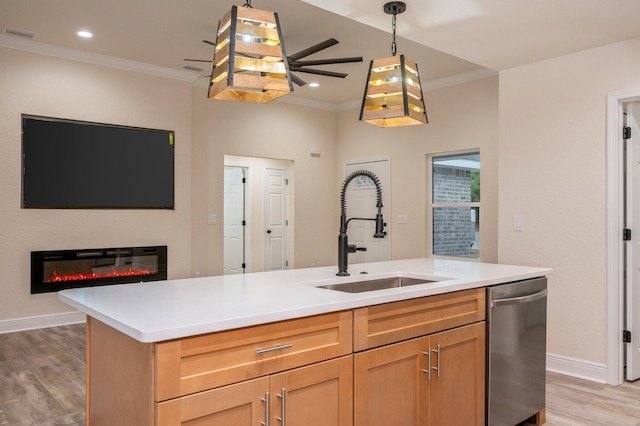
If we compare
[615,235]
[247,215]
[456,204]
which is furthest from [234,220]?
[615,235]

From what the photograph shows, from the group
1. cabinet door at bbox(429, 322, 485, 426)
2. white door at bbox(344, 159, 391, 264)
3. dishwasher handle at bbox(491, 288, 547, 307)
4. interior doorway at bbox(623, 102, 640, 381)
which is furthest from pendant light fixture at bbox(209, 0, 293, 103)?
white door at bbox(344, 159, 391, 264)

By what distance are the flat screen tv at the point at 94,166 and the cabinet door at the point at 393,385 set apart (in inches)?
167

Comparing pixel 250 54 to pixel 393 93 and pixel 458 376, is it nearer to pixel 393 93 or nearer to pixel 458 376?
pixel 393 93

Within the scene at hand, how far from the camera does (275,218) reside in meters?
7.32

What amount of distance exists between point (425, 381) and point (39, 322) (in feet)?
14.2

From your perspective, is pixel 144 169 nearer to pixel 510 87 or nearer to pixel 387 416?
pixel 510 87

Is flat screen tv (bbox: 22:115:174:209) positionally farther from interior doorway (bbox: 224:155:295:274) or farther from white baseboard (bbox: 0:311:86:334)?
interior doorway (bbox: 224:155:295:274)

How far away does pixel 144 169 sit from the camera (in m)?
5.51

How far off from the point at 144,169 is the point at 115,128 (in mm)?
541

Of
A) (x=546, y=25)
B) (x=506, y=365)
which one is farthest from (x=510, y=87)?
(x=506, y=365)

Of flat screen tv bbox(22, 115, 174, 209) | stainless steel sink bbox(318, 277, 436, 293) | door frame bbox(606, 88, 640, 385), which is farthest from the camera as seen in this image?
flat screen tv bbox(22, 115, 174, 209)

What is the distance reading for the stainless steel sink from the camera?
2.41 meters

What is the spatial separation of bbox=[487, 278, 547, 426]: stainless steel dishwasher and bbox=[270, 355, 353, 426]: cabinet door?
3.24 ft

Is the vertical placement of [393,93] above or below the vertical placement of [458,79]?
below
